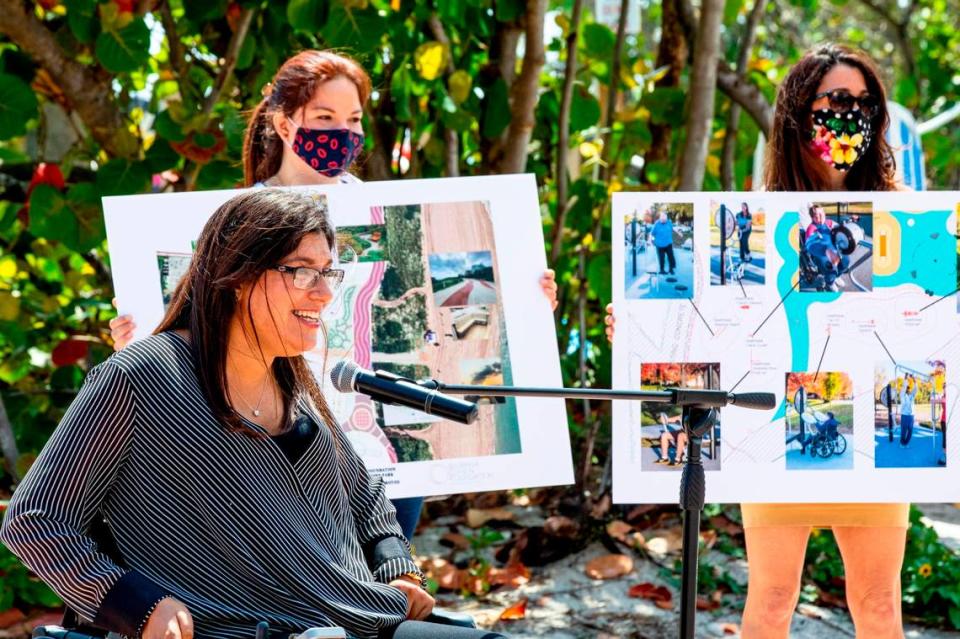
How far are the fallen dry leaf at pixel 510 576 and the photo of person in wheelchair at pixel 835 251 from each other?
1768mm

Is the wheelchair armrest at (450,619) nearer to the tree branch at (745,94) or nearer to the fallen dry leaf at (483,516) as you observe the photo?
the fallen dry leaf at (483,516)

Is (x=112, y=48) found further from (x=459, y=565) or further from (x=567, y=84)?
(x=459, y=565)

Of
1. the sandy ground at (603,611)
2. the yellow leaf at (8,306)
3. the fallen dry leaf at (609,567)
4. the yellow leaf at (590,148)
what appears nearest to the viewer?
the sandy ground at (603,611)

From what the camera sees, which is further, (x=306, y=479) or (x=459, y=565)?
(x=459, y=565)

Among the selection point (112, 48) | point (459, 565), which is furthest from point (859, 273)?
point (112, 48)

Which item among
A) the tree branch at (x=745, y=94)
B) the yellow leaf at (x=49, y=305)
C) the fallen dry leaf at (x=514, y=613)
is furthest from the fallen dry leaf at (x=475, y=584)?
the tree branch at (x=745, y=94)

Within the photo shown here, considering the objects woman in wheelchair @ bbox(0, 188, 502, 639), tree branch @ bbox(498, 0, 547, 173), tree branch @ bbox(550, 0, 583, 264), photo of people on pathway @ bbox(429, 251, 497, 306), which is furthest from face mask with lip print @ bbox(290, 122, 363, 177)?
tree branch @ bbox(550, 0, 583, 264)

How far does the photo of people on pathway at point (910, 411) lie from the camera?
263 cm

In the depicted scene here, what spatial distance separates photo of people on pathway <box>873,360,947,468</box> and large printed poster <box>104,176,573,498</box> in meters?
0.69

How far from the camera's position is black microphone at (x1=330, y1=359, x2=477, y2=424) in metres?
1.85

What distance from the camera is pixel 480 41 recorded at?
171 inches

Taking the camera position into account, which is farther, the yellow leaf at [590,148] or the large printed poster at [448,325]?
the yellow leaf at [590,148]

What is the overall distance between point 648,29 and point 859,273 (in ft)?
26.2

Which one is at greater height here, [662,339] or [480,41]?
[480,41]
